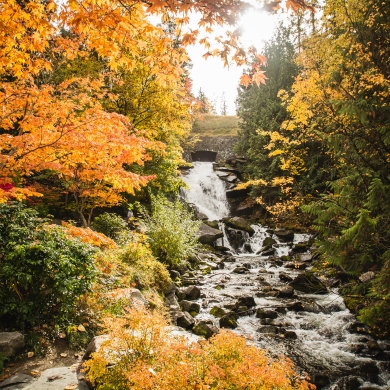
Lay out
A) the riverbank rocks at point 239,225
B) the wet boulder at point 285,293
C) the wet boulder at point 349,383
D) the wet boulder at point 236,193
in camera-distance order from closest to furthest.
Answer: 1. the wet boulder at point 349,383
2. the wet boulder at point 285,293
3. the riverbank rocks at point 239,225
4. the wet boulder at point 236,193

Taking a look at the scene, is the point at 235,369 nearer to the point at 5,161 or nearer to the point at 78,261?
the point at 78,261

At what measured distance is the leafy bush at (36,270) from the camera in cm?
403

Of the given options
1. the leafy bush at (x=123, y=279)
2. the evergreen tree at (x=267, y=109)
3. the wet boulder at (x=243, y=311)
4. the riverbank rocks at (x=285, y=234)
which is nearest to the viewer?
the leafy bush at (x=123, y=279)

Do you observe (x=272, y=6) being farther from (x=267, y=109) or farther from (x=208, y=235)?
(x=267, y=109)

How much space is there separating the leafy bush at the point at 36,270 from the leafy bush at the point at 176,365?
131 centimetres

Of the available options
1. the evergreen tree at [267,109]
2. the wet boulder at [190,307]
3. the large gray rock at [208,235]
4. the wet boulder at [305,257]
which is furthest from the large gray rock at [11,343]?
the evergreen tree at [267,109]

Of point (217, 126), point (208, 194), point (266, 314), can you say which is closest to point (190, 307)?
point (266, 314)

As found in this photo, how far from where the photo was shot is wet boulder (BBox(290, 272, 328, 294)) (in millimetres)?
9164

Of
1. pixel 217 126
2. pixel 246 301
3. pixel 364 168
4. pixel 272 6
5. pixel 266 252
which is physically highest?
pixel 217 126

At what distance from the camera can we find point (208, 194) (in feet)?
72.8

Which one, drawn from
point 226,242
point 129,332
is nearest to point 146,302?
point 129,332

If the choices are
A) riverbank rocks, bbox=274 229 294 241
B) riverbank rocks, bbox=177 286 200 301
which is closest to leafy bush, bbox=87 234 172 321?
riverbank rocks, bbox=177 286 200 301

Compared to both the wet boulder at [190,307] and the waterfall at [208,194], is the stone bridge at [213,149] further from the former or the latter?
the wet boulder at [190,307]

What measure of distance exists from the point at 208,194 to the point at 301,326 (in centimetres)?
1565
